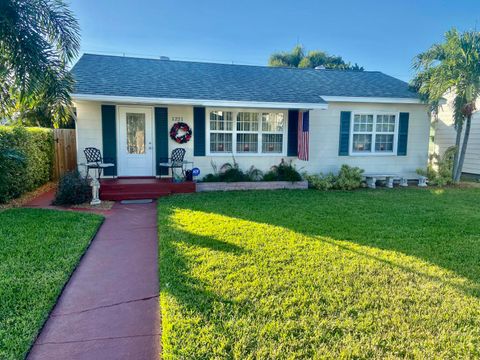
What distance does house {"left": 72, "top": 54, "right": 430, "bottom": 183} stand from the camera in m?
9.79

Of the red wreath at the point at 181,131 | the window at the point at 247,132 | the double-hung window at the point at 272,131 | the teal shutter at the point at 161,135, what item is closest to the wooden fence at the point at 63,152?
the teal shutter at the point at 161,135

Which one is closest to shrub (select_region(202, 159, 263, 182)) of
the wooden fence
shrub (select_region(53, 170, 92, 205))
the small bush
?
the small bush

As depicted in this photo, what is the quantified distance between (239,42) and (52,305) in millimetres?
27071

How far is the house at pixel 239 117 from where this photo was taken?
979 cm

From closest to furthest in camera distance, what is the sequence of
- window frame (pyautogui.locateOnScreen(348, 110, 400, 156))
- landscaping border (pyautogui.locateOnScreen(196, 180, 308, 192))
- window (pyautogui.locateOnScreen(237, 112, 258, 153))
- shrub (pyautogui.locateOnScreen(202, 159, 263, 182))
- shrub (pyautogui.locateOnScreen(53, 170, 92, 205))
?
1. shrub (pyautogui.locateOnScreen(53, 170, 92, 205))
2. landscaping border (pyautogui.locateOnScreen(196, 180, 308, 192))
3. shrub (pyautogui.locateOnScreen(202, 159, 263, 182))
4. window (pyautogui.locateOnScreen(237, 112, 258, 153))
5. window frame (pyautogui.locateOnScreen(348, 110, 400, 156))

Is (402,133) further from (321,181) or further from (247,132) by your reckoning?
(247,132)

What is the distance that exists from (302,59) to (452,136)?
20834 mm

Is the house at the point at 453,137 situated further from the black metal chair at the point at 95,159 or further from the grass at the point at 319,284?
the black metal chair at the point at 95,159

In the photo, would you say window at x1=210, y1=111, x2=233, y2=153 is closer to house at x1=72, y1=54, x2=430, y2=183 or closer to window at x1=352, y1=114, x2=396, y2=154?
house at x1=72, y1=54, x2=430, y2=183

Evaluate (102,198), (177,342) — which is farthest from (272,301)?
(102,198)

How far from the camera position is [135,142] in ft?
33.4

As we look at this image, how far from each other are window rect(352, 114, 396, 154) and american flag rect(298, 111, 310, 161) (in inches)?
79.6

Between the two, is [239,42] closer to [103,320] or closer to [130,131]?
[130,131]

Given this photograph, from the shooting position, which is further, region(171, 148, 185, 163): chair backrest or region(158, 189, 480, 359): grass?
region(171, 148, 185, 163): chair backrest
